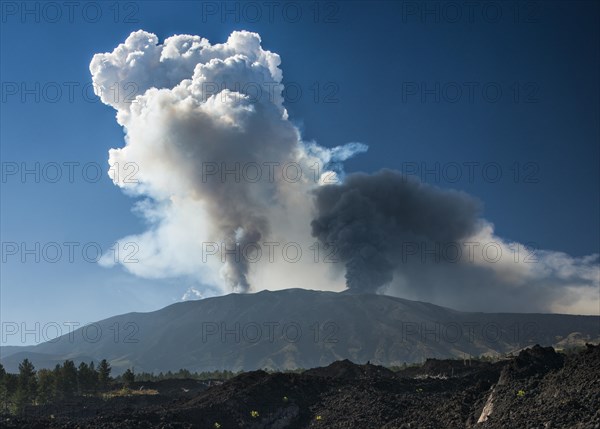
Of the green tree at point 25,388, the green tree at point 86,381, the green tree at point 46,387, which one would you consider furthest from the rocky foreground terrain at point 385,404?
the green tree at point 86,381

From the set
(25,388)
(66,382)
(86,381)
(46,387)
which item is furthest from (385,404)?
(86,381)

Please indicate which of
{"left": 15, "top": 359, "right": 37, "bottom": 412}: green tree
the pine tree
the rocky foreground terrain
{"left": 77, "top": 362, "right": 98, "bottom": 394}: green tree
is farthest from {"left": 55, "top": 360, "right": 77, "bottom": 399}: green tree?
the rocky foreground terrain

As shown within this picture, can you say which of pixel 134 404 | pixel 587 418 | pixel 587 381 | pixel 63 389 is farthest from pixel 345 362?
pixel 587 418

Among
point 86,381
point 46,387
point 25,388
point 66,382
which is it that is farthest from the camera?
point 86,381

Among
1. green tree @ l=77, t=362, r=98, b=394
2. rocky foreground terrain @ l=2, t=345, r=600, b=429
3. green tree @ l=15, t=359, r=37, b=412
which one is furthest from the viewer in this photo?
green tree @ l=77, t=362, r=98, b=394

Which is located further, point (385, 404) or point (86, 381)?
point (86, 381)

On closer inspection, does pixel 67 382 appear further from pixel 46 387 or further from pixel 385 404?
pixel 385 404

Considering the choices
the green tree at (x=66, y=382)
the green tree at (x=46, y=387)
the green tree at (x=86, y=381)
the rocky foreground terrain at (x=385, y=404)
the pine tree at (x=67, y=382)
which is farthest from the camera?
the green tree at (x=86, y=381)

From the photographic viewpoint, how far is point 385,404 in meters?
35.6

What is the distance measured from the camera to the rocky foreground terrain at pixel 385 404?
2259 cm

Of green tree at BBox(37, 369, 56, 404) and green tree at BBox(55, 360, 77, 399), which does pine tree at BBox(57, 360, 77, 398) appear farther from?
green tree at BBox(37, 369, 56, 404)

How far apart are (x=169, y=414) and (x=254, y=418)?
6172mm

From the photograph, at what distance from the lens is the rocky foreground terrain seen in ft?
74.1

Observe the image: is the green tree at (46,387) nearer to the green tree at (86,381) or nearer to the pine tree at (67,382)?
the pine tree at (67,382)
